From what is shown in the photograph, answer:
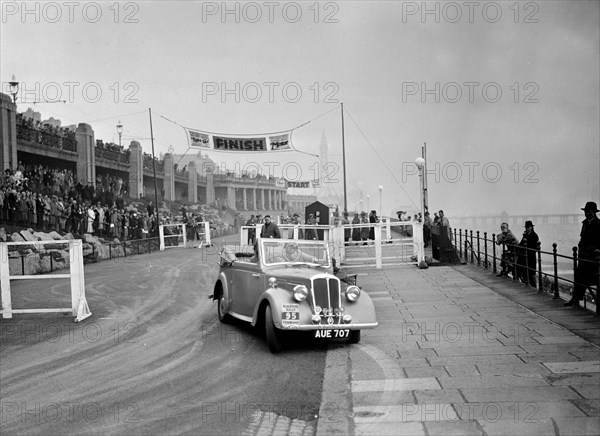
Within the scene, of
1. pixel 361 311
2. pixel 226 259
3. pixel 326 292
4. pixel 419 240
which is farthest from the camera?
pixel 419 240

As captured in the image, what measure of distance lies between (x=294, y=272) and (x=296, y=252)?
2.97ft

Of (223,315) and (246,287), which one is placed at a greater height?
(246,287)

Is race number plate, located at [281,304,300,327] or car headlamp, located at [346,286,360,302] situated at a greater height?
car headlamp, located at [346,286,360,302]

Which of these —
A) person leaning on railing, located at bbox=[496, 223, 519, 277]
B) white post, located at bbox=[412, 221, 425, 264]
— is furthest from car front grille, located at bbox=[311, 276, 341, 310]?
white post, located at bbox=[412, 221, 425, 264]

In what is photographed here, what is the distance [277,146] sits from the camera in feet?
97.2

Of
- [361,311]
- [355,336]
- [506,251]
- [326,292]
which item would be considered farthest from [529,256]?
[326,292]

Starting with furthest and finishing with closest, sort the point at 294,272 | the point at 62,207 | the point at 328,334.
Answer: the point at 62,207
the point at 294,272
the point at 328,334

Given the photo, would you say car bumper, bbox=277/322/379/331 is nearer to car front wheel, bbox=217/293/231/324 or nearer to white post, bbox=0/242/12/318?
car front wheel, bbox=217/293/231/324

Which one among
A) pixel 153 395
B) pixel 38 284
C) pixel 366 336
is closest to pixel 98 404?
pixel 153 395

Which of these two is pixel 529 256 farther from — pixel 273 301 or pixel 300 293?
pixel 273 301

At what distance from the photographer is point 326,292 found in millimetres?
9195

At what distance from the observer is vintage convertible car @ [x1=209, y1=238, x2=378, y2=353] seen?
8.88m

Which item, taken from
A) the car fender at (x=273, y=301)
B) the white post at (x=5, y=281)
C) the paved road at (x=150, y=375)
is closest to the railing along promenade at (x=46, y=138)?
the paved road at (x=150, y=375)

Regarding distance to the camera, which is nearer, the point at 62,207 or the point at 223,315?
the point at 223,315
